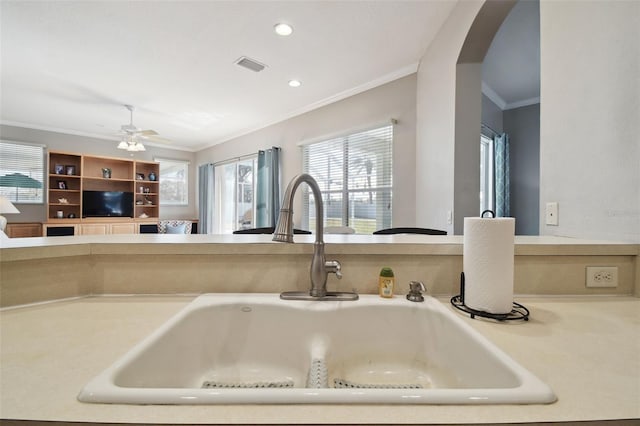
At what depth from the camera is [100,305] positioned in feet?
2.63

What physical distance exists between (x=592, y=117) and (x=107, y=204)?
6.85 m

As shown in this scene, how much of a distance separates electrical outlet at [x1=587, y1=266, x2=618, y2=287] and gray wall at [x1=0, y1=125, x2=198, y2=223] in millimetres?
7082

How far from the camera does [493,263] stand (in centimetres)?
73

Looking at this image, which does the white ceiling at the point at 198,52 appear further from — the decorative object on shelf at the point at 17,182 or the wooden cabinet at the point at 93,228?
the wooden cabinet at the point at 93,228

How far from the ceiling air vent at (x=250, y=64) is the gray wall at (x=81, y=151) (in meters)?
4.37

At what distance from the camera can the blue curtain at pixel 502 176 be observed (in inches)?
161

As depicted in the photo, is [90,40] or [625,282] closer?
[625,282]

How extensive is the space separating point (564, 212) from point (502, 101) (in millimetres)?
3825

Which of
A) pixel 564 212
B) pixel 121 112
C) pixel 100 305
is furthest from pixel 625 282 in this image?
pixel 121 112

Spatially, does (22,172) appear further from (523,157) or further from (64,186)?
(523,157)

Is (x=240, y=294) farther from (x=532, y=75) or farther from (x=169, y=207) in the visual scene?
(x=169, y=207)

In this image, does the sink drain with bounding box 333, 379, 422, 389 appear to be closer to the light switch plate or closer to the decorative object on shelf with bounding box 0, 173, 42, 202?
the light switch plate

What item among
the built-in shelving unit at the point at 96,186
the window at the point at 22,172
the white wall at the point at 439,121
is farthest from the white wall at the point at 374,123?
the window at the point at 22,172

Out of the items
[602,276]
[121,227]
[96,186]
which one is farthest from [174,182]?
[602,276]
